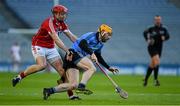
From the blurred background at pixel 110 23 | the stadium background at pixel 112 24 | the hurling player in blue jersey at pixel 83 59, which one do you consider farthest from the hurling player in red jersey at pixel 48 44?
the blurred background at pixel 110 23

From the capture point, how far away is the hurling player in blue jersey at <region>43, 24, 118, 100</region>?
15.4 meters

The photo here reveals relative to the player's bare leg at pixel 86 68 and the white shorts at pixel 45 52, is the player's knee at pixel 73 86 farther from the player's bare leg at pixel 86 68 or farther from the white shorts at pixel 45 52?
the white shorts at pixel 45 52

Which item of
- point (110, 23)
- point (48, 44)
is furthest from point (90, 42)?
point (110, 23)

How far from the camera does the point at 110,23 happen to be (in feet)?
123

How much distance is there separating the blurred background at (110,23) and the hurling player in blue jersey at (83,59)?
20.6 meters

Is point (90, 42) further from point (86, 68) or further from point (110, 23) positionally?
point (110, 23)

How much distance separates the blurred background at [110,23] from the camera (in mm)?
36969

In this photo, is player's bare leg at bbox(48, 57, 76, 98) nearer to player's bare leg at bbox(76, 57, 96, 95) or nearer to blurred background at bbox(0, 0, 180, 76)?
player's bare leg at bbox(76, 57, 96, 95)

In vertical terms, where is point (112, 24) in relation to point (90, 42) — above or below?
above

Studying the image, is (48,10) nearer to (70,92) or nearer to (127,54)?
(127,54)

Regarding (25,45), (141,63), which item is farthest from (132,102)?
(25,45)

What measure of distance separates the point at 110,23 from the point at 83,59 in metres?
21.9

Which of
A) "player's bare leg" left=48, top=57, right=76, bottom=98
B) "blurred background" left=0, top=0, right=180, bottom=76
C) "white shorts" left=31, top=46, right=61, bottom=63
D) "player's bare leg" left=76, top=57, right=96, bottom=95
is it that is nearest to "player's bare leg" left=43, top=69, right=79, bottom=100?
"player's bare leg" left=76, top=57, right=96, bottom=95

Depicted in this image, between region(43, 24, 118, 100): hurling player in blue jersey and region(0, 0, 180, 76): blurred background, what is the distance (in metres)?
20.6
